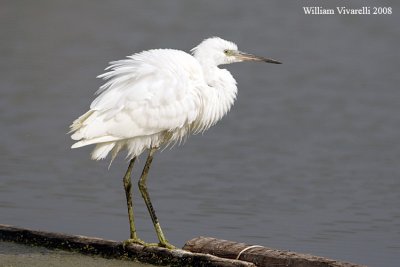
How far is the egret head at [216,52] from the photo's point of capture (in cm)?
865

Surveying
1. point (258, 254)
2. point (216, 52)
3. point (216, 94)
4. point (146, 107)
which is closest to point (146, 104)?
point (146, 107)

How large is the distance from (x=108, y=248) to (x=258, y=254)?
3.69ft

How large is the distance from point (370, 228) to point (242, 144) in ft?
13.9

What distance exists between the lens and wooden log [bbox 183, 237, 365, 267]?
A: 6.55 meters

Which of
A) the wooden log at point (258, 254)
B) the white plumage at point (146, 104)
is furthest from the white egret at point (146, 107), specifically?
the wooden log at point (258, 254)

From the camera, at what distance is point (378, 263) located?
31.5ft

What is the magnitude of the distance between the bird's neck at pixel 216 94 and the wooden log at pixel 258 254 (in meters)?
1.48

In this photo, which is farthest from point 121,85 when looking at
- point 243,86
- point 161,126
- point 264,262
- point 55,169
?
point 243,86

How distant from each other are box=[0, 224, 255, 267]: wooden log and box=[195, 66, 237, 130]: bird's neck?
179 cm

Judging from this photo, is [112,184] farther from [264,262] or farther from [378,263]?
[264,262]

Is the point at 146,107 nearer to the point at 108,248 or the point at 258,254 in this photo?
the point at 108,248

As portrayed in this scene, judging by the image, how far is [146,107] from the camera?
26.1 ft

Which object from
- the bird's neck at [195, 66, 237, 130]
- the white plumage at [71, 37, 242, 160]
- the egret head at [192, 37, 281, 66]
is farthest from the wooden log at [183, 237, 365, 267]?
the egret head at [192, 37, 281, 66]

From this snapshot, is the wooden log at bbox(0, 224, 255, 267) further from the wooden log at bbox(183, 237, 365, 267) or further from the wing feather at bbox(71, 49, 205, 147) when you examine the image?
the wing feather at bbox(71, 49, 205, 147)
